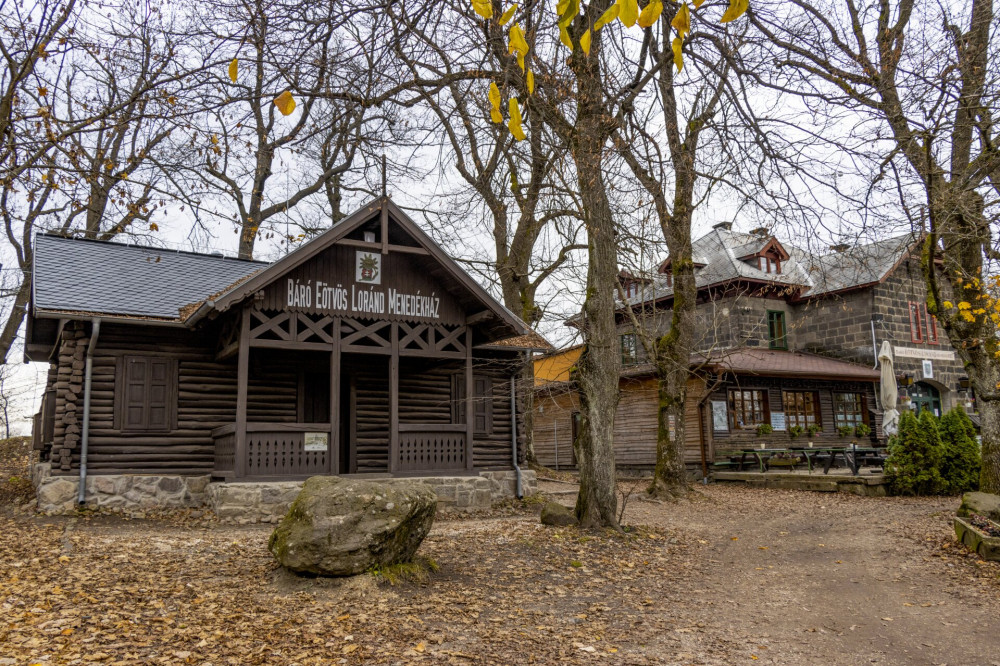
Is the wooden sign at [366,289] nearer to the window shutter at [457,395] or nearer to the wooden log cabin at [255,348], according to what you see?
the wooden log cabin at [255,348]

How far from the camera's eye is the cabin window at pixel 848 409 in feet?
91.0

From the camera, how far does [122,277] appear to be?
51.2ft

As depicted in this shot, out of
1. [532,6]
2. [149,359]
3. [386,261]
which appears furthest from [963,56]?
[149,359]

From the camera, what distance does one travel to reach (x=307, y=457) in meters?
13.8

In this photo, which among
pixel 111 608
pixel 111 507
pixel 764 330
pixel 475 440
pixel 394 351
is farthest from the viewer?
pixel 764 330

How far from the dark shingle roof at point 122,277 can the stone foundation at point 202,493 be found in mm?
3060

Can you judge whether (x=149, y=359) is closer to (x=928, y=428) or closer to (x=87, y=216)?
(x=87, y=216)

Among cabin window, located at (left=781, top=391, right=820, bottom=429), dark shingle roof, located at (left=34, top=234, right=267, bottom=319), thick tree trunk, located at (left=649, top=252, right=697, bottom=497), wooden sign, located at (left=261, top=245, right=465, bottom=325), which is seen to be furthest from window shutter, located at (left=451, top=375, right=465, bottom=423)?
cabin window, located at (left=781, top=391, right=820, bottom=429)

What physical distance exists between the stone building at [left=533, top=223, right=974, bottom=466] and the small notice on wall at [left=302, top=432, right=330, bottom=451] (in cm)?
1170

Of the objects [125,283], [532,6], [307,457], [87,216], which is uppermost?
[87,216]

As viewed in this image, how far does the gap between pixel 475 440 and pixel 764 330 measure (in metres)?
16.6

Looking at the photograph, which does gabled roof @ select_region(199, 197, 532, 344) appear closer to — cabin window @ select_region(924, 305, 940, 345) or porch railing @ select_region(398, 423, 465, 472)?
porch railing @ select_region(398, 423, 465, 472)

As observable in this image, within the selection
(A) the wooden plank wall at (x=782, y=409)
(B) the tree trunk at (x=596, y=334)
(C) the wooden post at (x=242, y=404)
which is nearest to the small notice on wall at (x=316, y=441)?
(C) the wooden post at (x=242, y=404)

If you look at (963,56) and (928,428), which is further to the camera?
(928,428)
